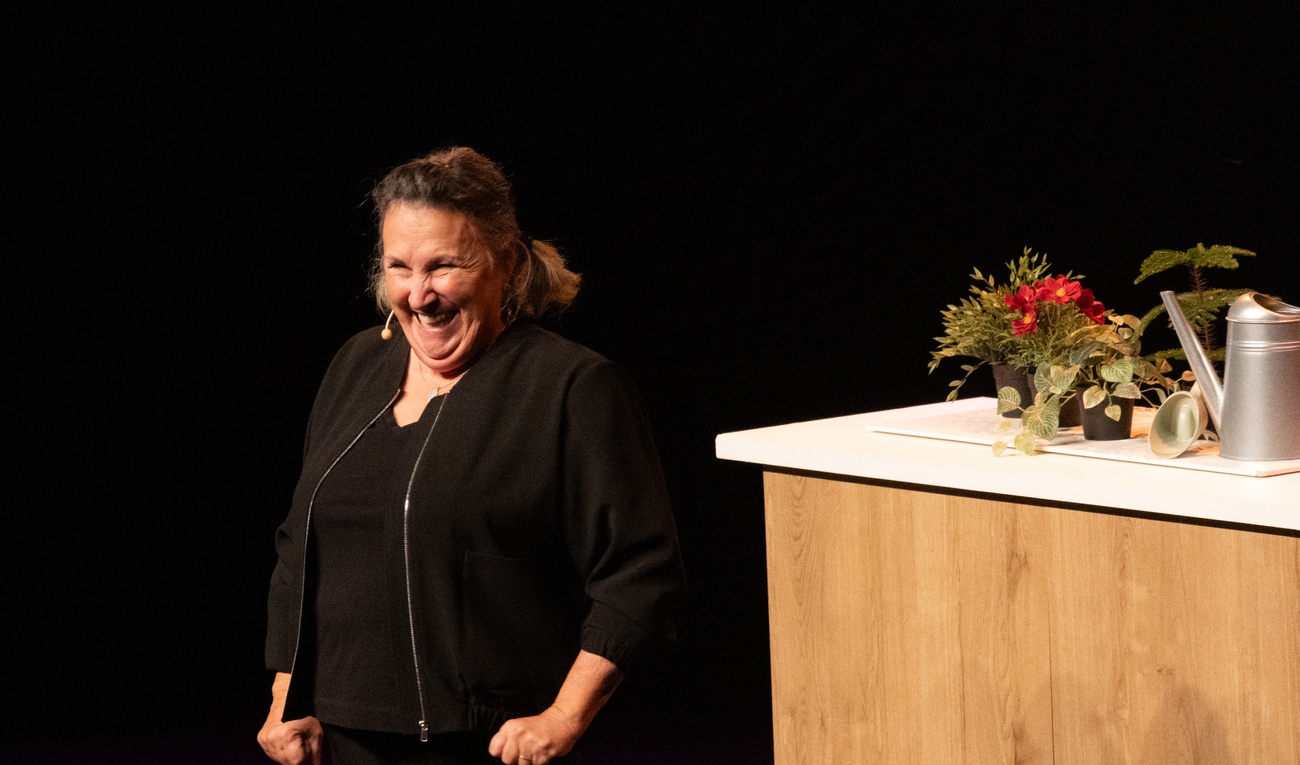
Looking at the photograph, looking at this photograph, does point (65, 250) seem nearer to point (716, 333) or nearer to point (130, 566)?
point (130, 566)

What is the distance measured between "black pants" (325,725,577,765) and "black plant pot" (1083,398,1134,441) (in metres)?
0.88

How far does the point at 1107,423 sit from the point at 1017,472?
0.26m

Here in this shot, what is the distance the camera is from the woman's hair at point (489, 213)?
6.08 feet

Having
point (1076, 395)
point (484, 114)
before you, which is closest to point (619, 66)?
point (484, 114)

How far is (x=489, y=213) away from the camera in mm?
1890

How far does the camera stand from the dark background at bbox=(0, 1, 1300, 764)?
407 centimetres

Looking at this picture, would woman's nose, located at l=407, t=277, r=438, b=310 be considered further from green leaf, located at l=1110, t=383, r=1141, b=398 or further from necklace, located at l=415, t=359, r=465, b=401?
green leaf, located at l=1110, t=383, r=1141, b=398

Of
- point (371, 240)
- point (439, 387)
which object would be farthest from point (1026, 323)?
point (371, 240)

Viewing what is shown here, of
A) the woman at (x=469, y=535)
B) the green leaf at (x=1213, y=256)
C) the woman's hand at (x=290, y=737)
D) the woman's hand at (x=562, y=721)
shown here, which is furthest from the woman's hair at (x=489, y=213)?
the green leaf at (x=1213, y=256)

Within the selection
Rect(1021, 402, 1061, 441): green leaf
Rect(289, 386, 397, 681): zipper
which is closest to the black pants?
Rect(289, 386, 397, 681): zipper

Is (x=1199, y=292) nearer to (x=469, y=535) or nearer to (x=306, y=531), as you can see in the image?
(x=469, y=535)

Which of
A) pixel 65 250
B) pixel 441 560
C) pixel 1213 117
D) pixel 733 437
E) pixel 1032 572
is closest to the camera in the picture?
pixel 441 560

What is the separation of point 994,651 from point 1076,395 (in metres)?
0.43

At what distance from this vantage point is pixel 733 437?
233 centimetres
